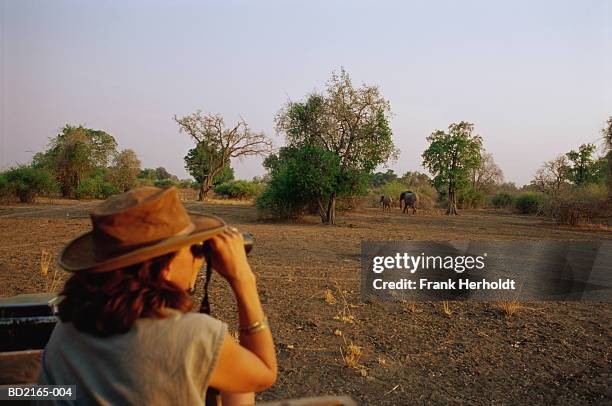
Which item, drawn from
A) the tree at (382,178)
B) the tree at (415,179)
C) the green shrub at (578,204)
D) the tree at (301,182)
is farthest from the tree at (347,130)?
the tree at (382,178)

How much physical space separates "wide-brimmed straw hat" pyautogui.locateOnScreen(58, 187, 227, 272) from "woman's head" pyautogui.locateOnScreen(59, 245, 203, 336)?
41mm

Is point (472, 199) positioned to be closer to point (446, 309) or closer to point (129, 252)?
point (446, 309)

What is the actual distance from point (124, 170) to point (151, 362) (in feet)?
149

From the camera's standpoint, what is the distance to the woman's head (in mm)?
1276

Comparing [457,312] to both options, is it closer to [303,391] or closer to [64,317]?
[303,391]

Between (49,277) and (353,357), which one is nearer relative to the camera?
(353,357)

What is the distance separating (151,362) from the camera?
49.5 inches

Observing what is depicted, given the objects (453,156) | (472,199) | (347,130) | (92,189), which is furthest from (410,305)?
(92,189)

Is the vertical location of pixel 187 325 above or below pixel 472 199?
below

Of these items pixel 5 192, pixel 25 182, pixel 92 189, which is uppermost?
pixel 25 182

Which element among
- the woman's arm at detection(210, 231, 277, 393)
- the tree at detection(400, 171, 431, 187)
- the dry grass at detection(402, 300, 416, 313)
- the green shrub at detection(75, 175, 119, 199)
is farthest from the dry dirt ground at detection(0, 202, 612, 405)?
the tree at detection(400, 171, 431, 187)

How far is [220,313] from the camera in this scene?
5.45 m

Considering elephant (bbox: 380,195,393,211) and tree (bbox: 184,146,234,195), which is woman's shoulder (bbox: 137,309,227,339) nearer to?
elephant (bbox: 380,195,393,211)

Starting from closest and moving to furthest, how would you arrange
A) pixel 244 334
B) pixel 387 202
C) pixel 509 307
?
pixel 244 334 → pixel 509 307 → pixel 387 202
